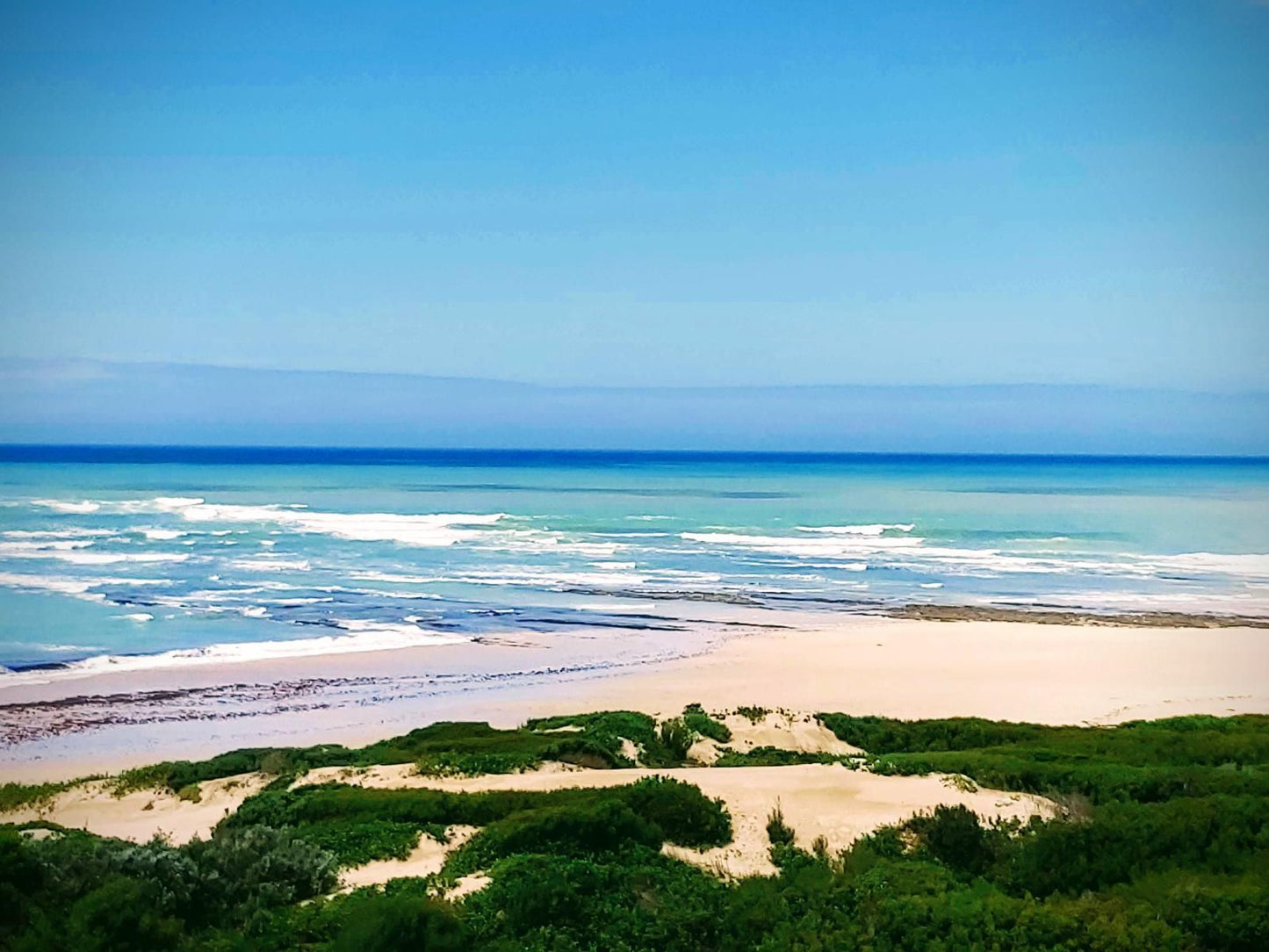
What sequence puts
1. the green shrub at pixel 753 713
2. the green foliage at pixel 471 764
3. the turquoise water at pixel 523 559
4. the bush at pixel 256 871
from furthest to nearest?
the turquoise water at pixel 523 559, the green shrub at pixel 753 713, the green foliage at pixel 471 764, the bush at pixel 256 871

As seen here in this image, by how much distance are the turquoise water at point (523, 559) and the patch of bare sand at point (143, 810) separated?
10.8 m

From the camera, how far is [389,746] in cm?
1548

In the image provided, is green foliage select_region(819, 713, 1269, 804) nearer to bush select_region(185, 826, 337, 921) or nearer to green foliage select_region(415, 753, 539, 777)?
green foliage select_region(415, 753, 539, 777)

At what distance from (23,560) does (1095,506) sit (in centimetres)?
6736

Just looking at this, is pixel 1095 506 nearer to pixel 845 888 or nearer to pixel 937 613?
pixel 937 613

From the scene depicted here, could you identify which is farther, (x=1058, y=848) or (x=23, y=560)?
(x=23, y=560)

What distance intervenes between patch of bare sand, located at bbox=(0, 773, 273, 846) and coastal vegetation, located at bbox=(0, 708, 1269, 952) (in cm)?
91

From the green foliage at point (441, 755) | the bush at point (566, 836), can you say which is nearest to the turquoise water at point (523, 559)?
the green foliage at point (441, 755)

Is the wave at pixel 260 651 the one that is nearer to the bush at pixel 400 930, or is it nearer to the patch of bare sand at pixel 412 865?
the patch of bare sand at pixel 412 865

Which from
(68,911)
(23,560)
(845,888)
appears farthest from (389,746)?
(23,560)

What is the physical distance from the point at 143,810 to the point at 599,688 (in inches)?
417

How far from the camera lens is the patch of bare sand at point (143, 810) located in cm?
1170

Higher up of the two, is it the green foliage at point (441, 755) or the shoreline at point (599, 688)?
the green foliage at point (441, 755)

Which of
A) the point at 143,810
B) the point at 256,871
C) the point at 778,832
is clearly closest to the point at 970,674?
the point at 778,832
